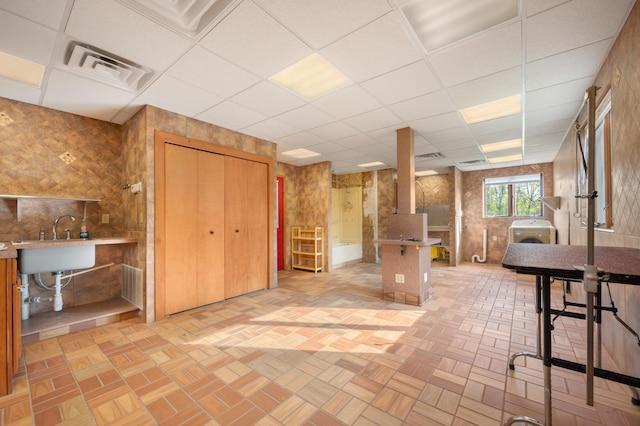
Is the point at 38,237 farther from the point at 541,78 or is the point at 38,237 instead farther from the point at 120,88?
the point at 541,78

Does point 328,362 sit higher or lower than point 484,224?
lower

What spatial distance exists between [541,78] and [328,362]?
3.38 m

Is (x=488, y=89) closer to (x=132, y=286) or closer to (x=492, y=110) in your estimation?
(x=492, y=110)

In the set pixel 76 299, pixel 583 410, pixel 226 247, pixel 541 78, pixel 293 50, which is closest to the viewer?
pixel 583 410

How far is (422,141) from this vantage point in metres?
4.66

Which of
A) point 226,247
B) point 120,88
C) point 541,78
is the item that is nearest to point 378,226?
point 226,247

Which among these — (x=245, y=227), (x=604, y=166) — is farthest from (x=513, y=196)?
(x=245, y=227)

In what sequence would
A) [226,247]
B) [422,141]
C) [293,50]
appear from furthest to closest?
1. [422,141]
2. [226,247]
3. [293,50]

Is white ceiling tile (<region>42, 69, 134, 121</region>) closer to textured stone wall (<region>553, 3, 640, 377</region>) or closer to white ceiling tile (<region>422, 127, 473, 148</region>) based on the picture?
white ceiling tile (<region>422, 127, 473, 148</region>)

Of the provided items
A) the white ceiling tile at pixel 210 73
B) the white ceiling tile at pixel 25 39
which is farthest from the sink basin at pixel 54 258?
the white ceiling tile at pixel 210 73

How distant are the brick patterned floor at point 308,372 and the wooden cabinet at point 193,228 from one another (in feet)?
0.93

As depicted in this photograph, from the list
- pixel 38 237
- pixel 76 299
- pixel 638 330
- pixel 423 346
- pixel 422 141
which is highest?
pixel 422 141

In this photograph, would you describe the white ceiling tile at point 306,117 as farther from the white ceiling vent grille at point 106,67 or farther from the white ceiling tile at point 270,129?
the white ceiling vent grille at point 106,67

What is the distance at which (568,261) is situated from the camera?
1.37 meters
